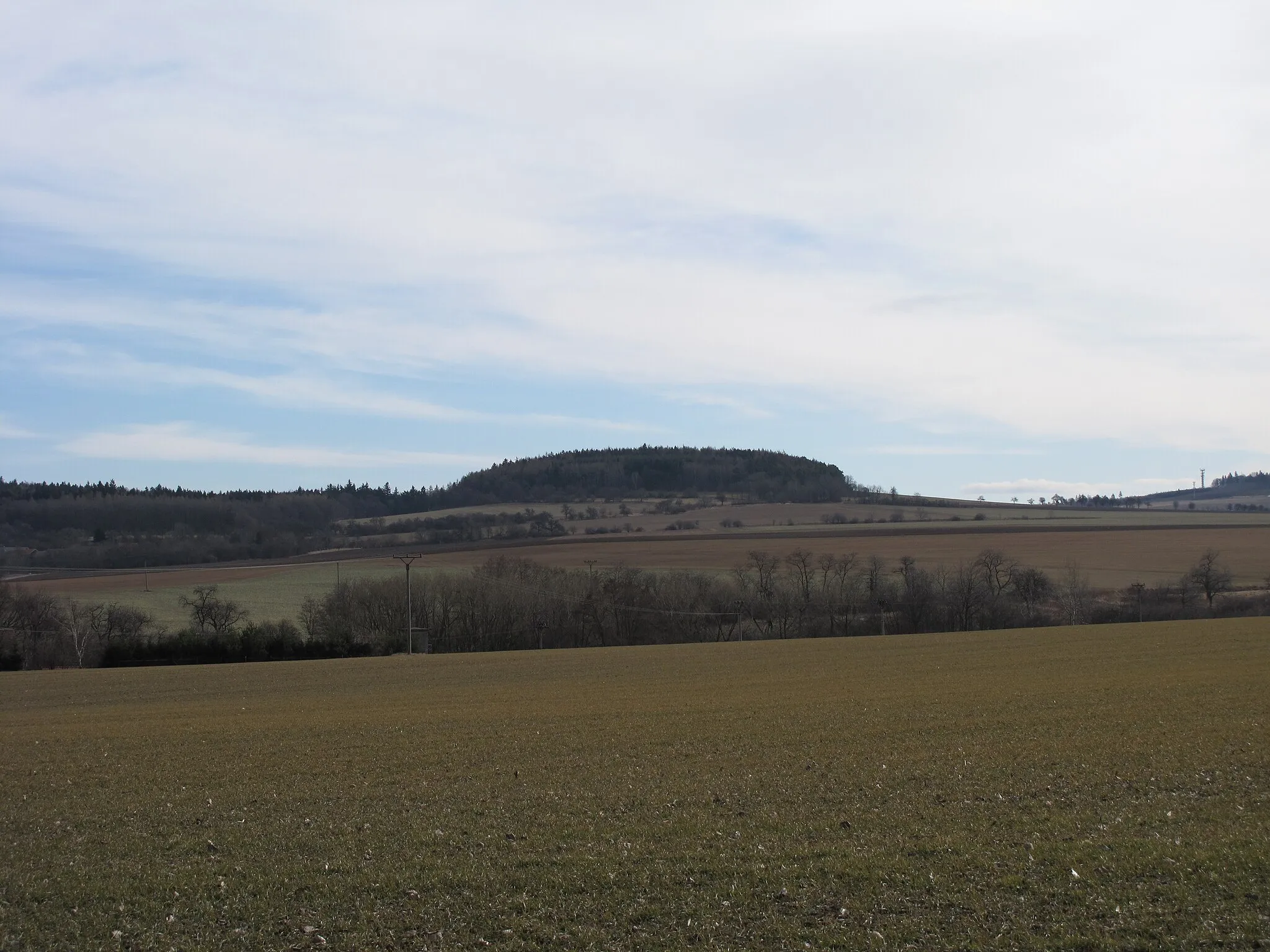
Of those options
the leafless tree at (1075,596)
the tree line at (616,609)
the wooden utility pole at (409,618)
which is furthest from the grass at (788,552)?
the wooden utility pole at (409,618)

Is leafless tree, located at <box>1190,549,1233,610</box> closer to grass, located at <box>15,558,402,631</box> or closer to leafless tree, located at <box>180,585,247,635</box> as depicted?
grass, located at <box>15,558,402,631</box>

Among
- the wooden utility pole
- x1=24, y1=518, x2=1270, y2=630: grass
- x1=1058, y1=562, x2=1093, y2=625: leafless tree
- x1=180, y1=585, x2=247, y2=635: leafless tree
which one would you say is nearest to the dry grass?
x1=24, y1=518, x2=1270, y2=630: grass

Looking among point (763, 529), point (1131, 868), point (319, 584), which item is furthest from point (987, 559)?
point (1131, 868)

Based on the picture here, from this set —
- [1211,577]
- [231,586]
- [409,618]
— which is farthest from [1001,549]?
[231,586]

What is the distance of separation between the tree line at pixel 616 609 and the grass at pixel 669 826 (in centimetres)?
5937

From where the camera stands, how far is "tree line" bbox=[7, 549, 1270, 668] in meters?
86.6

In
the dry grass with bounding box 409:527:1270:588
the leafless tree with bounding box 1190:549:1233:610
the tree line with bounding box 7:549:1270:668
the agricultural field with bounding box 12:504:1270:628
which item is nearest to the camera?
the tree line with bounding box 7:549:1270:668

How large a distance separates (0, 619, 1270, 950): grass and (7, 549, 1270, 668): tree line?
59368mm

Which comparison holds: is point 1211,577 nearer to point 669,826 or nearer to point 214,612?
point 214,612

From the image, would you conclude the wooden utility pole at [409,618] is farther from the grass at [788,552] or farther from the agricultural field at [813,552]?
the agricultural field at [813,552]

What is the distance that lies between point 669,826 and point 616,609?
91.2m

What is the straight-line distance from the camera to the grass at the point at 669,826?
1065 cm

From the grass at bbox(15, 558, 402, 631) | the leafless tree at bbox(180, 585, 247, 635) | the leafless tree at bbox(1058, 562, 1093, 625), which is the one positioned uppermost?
the grass at bbox(15, 558, 402, 631)

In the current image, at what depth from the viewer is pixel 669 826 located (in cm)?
1471
